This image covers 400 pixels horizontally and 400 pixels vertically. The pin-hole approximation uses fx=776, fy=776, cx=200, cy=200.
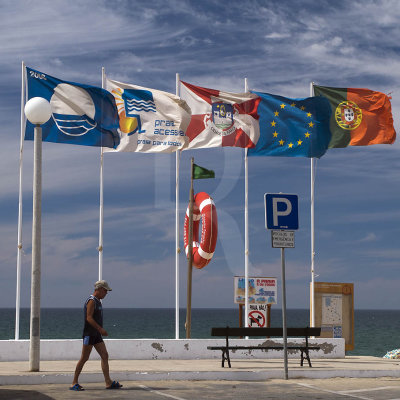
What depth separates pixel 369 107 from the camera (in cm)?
2294

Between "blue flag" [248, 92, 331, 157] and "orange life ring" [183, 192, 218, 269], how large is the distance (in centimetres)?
211

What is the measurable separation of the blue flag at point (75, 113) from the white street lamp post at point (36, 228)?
12.7 feet

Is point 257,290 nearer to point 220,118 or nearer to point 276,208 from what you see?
point 220,118

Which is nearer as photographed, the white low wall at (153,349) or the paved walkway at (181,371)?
the paved walkway at (181,371)

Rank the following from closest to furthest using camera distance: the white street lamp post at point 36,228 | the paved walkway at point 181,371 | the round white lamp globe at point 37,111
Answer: the paved walkway at point 181,371 < the white street lamp post at point 36,228 < the round white lamp globe at point 37,111

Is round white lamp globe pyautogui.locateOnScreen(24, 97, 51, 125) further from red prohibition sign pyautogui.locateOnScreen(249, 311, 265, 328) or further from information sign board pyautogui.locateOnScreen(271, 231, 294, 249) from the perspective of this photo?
red prohibition sign pyautogui.locateOnScreen(249, 311, 265, 328)

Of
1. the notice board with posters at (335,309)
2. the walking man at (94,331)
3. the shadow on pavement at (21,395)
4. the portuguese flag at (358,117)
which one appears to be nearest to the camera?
the shadow on pavement at (21,395)

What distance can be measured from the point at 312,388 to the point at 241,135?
9.65 metres

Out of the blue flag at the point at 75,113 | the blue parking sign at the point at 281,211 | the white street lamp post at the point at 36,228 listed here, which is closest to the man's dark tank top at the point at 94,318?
the white street lamp post at the point at 36,228

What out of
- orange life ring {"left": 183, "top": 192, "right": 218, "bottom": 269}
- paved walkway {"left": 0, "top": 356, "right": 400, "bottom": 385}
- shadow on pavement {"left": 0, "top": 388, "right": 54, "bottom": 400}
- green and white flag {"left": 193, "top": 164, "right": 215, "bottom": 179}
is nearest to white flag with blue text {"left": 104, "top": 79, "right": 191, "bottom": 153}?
green and white flag {"left": 193, "top": 164, "right": 215, "bottom": 179}

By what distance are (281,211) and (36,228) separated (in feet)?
15.3

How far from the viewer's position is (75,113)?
19.6 metres

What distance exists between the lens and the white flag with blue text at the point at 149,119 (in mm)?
20312

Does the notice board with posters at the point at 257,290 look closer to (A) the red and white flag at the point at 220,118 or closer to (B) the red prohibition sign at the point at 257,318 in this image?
(B) the red prohibition sign at the point at 257,318
